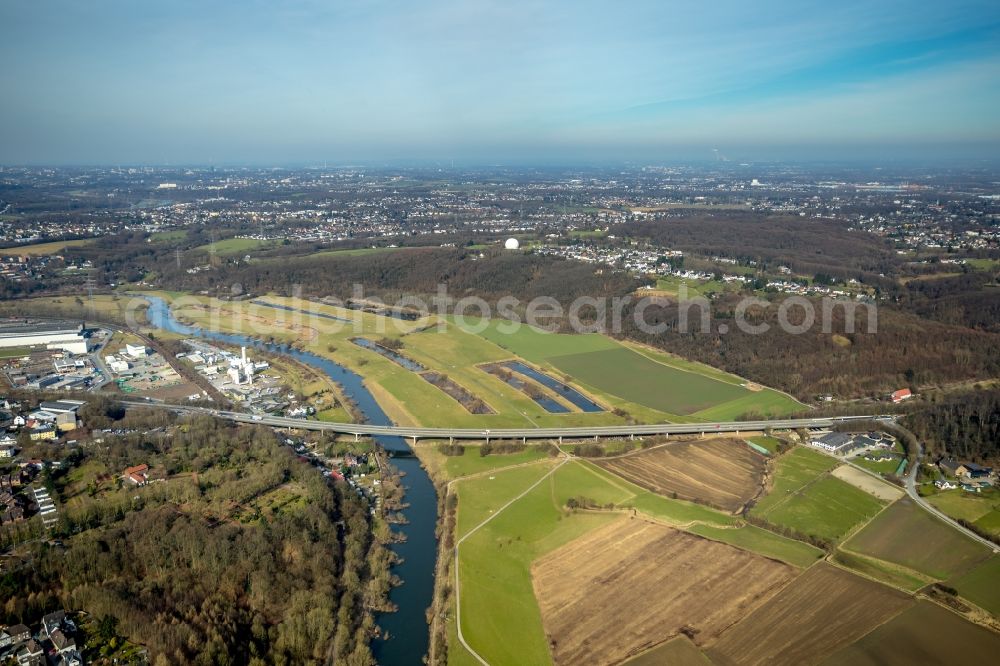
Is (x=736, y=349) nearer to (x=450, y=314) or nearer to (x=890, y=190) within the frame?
(x=450, y=314)

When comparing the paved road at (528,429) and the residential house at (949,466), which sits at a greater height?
the paved road at (528,429)

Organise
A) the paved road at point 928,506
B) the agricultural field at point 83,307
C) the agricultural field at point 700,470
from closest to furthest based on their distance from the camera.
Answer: the paved road at point 928,506
the agricultural field at point 700,470
the agricultural field at point 83,307

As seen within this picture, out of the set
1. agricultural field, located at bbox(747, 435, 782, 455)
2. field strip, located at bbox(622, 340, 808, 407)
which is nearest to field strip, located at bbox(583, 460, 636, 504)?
agricultural field, located at bbox(747, 435, 782, 455)

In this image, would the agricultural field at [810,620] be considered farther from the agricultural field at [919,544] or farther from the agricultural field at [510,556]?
the agricultural field at [510,556]

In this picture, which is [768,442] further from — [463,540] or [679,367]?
[463,540]

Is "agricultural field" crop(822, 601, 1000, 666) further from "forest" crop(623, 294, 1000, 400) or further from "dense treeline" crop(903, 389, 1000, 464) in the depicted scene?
"forest" crop(623, 294, 1000, 400)

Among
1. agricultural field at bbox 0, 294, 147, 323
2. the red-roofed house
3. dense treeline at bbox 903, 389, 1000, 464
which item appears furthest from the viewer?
agricultural field at bbox 0, 294, 147, 323

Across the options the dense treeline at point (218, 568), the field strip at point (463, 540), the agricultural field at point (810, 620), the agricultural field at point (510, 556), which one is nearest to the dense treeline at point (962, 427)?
Answer: the agricultural field at point (810, 620)
